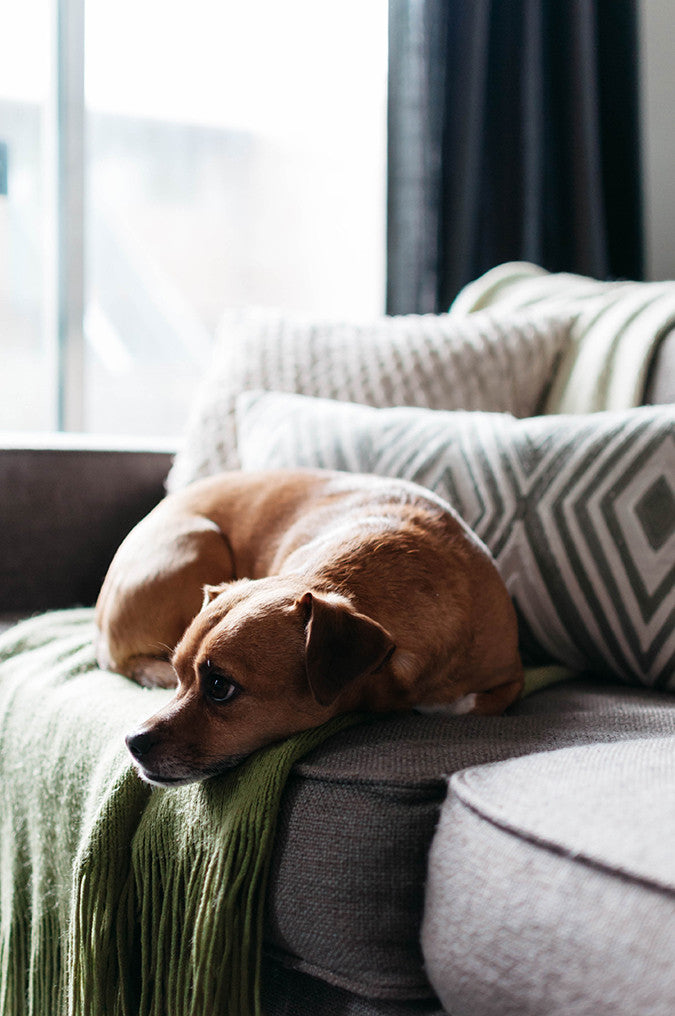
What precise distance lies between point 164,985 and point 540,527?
0.79 metres

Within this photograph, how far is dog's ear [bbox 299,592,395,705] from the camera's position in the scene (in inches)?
38.1

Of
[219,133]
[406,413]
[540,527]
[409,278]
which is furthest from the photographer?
[219,133]

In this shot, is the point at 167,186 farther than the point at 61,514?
Yes

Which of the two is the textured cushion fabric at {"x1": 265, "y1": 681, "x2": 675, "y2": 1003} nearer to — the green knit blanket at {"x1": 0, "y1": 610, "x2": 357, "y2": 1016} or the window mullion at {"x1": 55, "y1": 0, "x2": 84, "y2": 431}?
the green knit blanket at {"x1": 0, "y1": 610, "x2": 357, "y2": 1016}

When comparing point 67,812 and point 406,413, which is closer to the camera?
point 67,812

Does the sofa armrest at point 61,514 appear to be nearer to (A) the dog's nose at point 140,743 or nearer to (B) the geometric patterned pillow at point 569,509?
(B) the geometric patterned pillow at point 569,509

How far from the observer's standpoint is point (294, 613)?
1.03 meters

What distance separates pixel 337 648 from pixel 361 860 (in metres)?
0.22

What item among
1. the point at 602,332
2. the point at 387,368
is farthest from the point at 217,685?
the point at 602,332

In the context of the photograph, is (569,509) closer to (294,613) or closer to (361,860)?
(294,613)

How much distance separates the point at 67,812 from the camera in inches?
43.8

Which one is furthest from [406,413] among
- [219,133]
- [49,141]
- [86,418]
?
[219,133]

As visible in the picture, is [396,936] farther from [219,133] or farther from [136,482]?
[219,133]

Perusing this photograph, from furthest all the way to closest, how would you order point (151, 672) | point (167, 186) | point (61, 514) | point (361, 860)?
point (167, 186) → point (61, 514) → point (151, 672) → point (361, 860)
